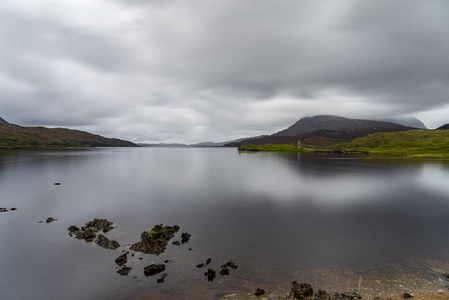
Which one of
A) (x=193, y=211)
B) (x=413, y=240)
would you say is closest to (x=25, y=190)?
(x=193, y=211)

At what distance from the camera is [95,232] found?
2339cm

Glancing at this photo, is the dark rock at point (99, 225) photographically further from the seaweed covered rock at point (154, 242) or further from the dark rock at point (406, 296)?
the dark rock at point (406, 296)

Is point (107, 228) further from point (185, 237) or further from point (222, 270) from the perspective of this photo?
point (222, 270)

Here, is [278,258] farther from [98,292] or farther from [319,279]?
[98,292]

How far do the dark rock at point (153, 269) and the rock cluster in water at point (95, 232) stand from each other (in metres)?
5.71

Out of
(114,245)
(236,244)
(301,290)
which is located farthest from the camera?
(236,244)

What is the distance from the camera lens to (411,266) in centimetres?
1630

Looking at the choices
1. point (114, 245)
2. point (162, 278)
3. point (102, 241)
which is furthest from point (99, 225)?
point (162, 278)

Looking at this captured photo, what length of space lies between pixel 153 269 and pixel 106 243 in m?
7.14

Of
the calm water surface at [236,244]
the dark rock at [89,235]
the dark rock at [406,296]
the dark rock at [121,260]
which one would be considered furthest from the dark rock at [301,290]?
the dark rock at [89,235]

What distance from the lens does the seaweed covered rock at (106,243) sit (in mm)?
19869

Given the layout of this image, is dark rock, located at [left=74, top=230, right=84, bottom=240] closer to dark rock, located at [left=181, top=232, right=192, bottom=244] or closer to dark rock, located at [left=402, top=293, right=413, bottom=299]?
dark rock, located at [left=181, top=232, right=192, bottom=244]

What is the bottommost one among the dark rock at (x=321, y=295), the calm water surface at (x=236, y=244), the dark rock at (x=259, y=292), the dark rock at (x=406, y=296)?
the calm water surface at (x=236, y=244)

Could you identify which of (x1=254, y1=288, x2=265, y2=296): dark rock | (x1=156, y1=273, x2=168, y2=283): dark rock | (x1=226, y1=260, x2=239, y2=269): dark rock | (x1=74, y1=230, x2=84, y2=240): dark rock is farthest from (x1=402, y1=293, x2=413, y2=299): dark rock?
(x1=74, y1=230, x2=84, y2=240): dark rock
